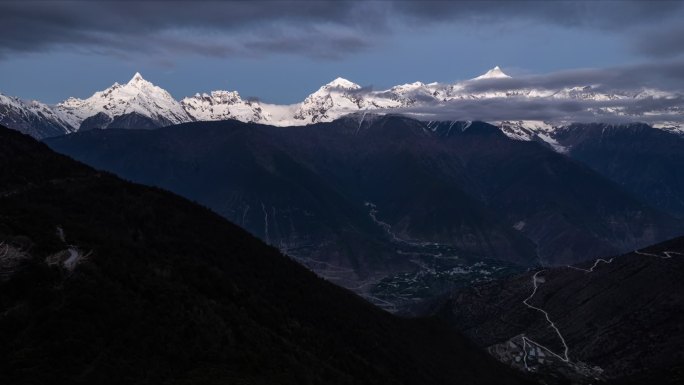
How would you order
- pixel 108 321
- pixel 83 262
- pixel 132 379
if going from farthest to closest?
pixel 83 262 → pixel 108 321 → pixel 132 379

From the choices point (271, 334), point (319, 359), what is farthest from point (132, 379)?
point (319, 359)

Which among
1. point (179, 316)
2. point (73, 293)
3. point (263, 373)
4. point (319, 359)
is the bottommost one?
point (319, 359)

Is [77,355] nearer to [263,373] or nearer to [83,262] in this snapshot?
[83,262]

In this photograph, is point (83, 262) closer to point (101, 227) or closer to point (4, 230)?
point (4, 230)

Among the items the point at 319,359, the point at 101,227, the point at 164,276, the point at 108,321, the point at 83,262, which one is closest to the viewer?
the point at 108,321

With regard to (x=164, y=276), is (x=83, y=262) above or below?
above

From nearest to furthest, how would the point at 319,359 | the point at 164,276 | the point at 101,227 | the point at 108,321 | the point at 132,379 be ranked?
the point at 132,379, the point at 108,321, the point at 164,276, the point at 319,359, the point at 101,227

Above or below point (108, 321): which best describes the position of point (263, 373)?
below

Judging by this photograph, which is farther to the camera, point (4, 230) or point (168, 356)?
point (4, 230)

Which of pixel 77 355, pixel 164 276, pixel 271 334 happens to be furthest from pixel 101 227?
pixel 77 355
